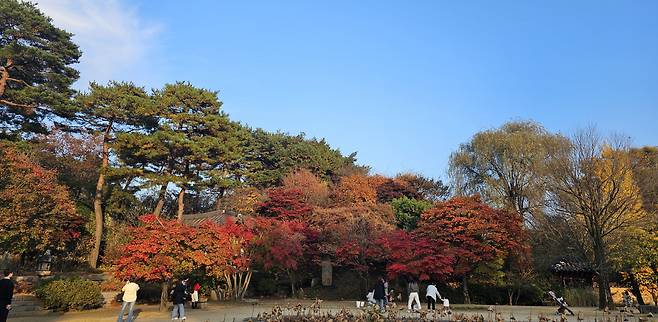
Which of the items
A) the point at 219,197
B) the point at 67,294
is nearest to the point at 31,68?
the point at 67,294

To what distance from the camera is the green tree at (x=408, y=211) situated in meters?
27.6

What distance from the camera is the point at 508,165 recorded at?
29.9m

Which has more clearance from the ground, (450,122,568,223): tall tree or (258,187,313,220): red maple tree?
(450,122,568,223): tall tree

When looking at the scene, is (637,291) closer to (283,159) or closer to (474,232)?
(474,232)

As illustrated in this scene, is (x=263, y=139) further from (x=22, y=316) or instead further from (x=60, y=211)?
(x=22, y=316)

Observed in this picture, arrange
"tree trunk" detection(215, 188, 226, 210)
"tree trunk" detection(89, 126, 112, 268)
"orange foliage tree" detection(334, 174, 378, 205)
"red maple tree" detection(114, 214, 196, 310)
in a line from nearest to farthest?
"red maple tree" detection(114, 214, 196, 310)
"tree trunk" detection(89, 126, 112, 268)
"orange foliage tree" detection(334, 174, 378, 205)
"tree trunk" detection(215, 188, 226, 210)

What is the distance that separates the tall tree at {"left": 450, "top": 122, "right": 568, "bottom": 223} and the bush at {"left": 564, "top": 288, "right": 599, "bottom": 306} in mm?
5027

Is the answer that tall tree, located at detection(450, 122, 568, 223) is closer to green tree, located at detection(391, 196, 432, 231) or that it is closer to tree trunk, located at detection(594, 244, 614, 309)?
green tree, located at detection(391, 196, 432, 231)

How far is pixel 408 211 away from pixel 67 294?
18579 mm

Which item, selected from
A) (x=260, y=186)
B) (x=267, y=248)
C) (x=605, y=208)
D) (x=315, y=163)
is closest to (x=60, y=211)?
(x=267, y=248)

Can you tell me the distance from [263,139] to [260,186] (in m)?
4.80

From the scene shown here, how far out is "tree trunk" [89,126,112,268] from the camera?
83.4 ft

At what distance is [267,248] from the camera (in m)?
21.6

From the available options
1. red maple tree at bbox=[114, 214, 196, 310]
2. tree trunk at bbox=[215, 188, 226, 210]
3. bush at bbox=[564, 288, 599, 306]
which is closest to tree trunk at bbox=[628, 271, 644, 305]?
bush at bbox=[564, 288, 599, 306]
